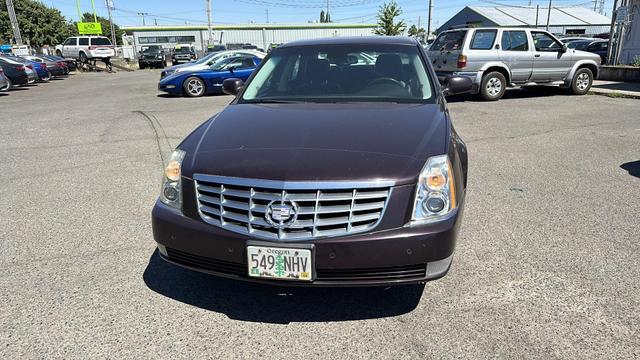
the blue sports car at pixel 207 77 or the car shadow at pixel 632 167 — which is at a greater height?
the blue sports car at pixel 207 77

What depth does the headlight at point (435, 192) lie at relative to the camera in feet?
7.90

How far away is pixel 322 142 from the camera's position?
267 cm

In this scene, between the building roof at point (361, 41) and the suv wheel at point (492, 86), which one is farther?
the suv wheel at point (492, 86)

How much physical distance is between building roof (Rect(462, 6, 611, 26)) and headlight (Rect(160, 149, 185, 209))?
56.9 meters

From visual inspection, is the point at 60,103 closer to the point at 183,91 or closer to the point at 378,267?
the point at 183,91

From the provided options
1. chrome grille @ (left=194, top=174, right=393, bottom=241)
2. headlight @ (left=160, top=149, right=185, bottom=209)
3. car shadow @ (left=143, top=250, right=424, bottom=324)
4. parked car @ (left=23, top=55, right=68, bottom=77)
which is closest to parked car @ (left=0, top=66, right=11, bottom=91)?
parked car @ (left=23, top=55, right=68, bottom=77)

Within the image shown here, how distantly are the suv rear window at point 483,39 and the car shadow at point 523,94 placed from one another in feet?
4.77

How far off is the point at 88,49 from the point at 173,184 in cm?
3452

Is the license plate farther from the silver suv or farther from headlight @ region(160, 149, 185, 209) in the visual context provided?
the silver suv

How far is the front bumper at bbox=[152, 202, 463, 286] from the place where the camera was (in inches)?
90.7

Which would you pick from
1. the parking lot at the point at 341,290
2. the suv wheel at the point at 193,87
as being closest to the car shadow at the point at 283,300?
the parking lot at the point at 341,290

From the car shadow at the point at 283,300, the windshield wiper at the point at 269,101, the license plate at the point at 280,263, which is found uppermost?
the windshield wiper at the point at 269,101

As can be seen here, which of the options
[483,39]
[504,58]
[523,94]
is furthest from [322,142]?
[523,94]

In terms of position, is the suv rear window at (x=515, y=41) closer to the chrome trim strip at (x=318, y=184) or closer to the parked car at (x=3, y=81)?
the chrome trim strip at (x=318, y=184)
